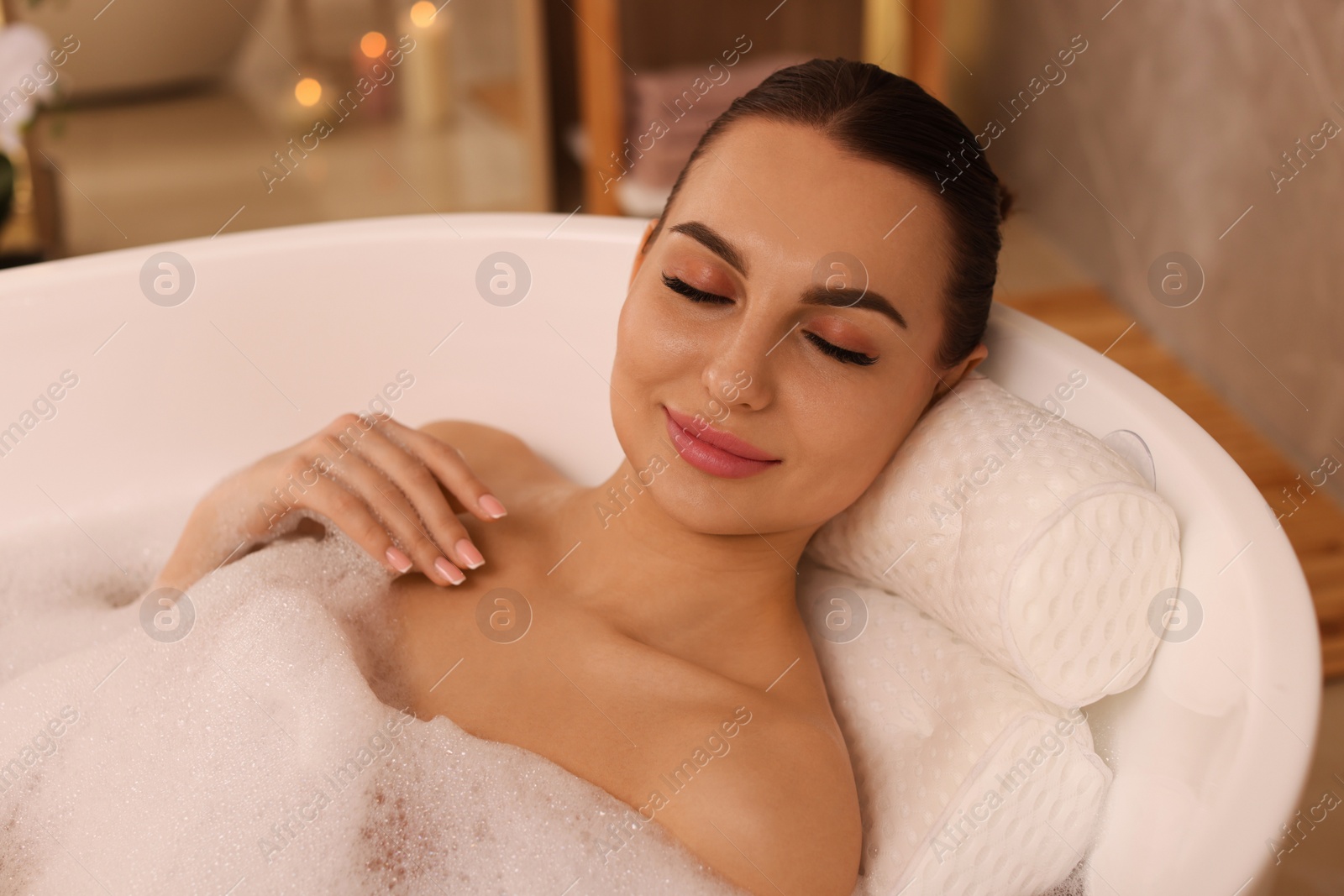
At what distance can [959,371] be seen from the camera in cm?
107

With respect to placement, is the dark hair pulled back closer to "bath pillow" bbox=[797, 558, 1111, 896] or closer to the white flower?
"bath pillow" bbox=[797, 558, 1111, 896]

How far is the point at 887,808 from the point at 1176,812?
0.80 feet

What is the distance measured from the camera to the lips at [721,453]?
95cm

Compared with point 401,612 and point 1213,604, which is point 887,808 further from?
point 401,612

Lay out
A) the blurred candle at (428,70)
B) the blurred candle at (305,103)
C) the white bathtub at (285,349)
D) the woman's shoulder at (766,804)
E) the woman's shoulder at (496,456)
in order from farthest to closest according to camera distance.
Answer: the blurred candle at (305,103) < the blurred candle at (428,70) < the white bathtub at (285,349) < the woman's shoulder at (496,456) < the woman's shoulder at (766,804)

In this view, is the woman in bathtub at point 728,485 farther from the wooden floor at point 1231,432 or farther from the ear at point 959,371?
the wooden floor at point 1231,432

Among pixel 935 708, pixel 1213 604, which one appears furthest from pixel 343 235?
pixel 1213 604

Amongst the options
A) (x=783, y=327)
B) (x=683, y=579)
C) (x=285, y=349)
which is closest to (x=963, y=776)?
(x=683, y=579)

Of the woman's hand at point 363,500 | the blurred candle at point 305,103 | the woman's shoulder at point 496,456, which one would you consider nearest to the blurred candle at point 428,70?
the blurred candle at point 305,103

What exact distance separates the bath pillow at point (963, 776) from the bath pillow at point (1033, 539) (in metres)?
0.03

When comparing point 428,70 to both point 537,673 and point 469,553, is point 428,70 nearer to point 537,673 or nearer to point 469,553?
point 469,553

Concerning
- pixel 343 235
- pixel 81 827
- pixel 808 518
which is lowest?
pixel 81 827

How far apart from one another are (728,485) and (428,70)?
7.49 feet

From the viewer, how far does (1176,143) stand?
2.43 m
